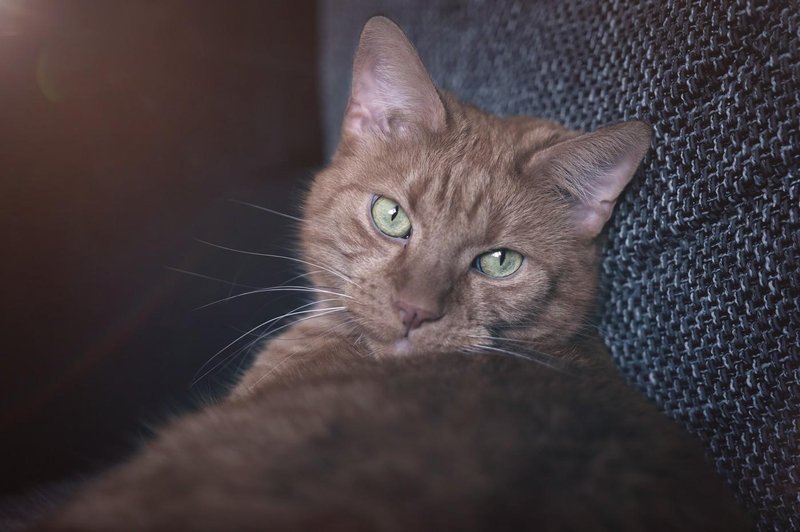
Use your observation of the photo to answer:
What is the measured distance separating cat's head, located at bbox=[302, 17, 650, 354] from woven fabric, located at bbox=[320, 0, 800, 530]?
0.12m

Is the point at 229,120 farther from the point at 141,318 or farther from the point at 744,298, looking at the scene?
the point at 744,298

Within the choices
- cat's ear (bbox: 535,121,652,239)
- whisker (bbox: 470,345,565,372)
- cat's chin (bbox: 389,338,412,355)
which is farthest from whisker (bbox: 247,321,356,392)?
cat's ear (bbox: 535,121,652,239)

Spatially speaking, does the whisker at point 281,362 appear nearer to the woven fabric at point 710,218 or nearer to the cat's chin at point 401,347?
the cat's chin at point 401,347

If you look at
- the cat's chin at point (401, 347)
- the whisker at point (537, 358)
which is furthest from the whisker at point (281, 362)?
the whisker at point (537, 358)

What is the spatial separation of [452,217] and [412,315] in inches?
11.6

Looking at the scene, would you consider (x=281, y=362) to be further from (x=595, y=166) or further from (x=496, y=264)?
(x=595, y=166)

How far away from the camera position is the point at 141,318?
1.88 metres

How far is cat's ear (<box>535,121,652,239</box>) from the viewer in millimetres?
1388

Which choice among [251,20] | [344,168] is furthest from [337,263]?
[251,20]

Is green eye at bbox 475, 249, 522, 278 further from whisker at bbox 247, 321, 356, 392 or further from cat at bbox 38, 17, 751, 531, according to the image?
whisker at bbox 247, 321, 356, 392

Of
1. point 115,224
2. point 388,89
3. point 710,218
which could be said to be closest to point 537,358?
point 710,218

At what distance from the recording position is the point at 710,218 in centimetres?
128

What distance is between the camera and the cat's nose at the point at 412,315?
134 cm

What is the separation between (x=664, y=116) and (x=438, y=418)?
3.08 ft
